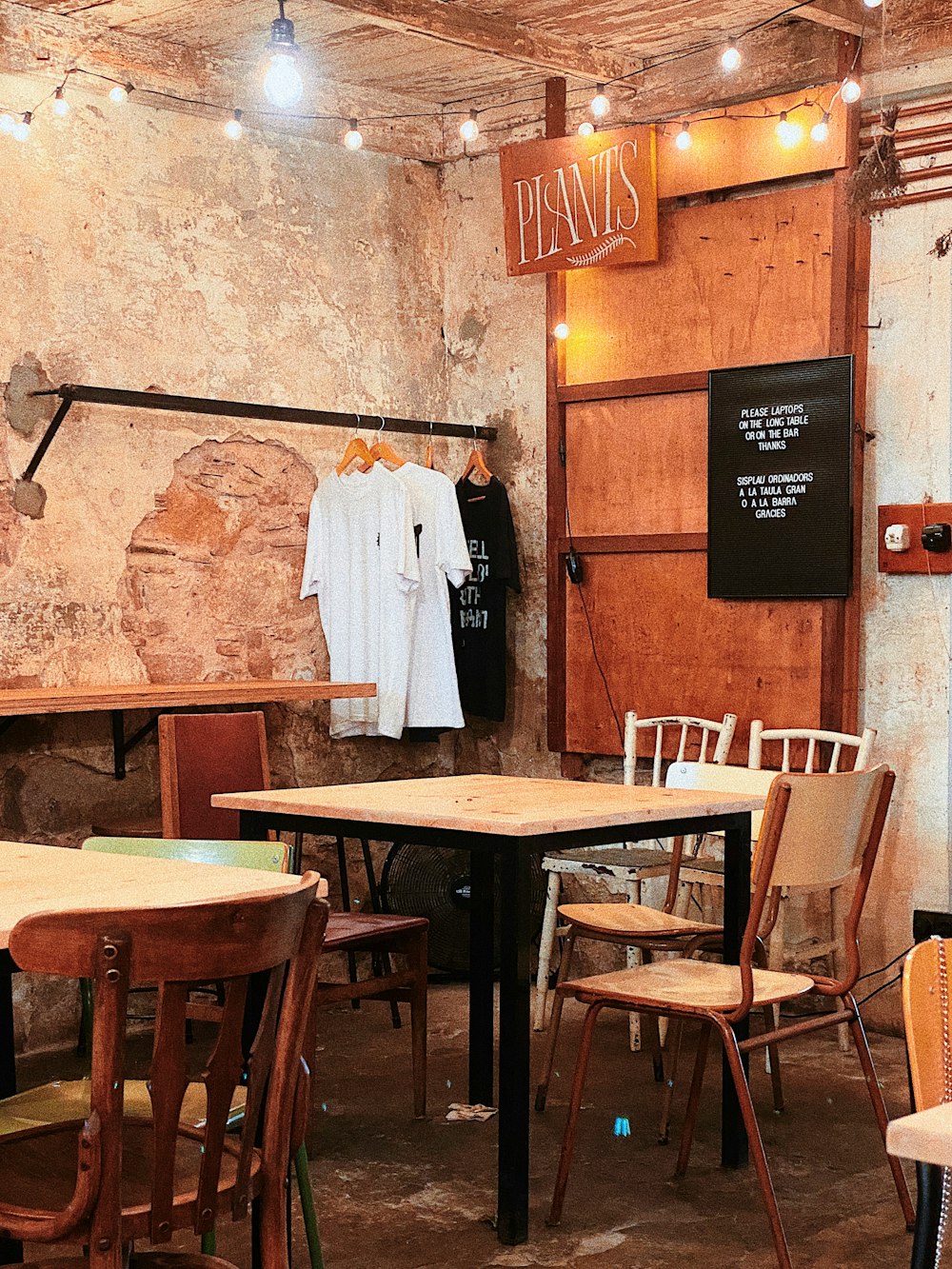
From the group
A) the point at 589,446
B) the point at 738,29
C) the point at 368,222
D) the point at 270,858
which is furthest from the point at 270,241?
the point at 270,858

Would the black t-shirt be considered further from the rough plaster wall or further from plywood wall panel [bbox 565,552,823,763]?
the rough plaster wall

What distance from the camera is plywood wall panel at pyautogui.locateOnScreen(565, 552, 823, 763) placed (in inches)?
218

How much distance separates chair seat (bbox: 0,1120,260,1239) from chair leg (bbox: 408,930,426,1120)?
1.88 meters

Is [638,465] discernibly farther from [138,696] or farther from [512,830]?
[512,830]

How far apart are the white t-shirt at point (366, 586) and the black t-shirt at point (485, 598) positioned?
36 centimetres

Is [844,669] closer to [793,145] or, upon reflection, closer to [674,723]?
[674,723]

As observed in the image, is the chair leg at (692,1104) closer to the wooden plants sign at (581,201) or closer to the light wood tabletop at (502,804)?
the light wood tabletop at (502,804)

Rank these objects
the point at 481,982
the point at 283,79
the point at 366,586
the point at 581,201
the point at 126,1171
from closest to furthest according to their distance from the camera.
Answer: the point at 126,1171 < the point at 283,79 < the point at 481,982 < the point at 581,201 < the point at 366,586

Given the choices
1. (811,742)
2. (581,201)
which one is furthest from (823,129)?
(811,742)

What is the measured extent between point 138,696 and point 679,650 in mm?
1973

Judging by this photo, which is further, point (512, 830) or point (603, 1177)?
point (603, 1177)

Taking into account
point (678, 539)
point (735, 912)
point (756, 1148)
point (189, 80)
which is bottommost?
point (756, 1148)

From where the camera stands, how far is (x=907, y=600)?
17.4 ft

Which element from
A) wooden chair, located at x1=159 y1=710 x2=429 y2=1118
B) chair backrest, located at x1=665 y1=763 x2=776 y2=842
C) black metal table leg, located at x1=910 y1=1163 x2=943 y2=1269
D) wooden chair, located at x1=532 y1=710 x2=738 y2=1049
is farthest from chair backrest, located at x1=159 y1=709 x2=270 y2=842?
black metal table leg, located at x1=910 y1=1163 x2=943 y2=1269
